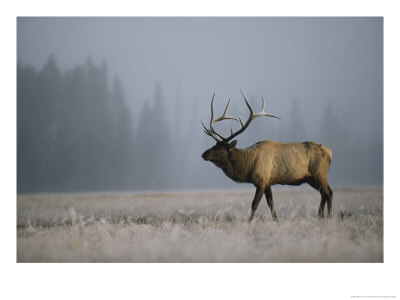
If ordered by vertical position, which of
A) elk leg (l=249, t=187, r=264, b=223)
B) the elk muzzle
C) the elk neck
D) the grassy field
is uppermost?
the elk muzzle

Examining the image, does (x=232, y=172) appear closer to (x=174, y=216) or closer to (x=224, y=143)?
(x=224, y=143)

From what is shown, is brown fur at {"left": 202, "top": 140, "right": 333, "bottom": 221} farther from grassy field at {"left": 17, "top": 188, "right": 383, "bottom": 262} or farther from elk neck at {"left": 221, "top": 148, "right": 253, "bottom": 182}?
grassy field at {"left": 17, "top": 188, "right": 383, "bottom": 262}

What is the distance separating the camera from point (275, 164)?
6387mm

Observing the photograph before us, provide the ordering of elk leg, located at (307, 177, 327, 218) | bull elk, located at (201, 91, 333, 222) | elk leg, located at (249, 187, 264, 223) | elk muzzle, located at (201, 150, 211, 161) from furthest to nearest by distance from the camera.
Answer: elk leg, located at (307, 177, 327, 218) < bull elk, located at (201, 91, 333, 222) < elk muzzle, located at (201, 150, 211, 161) < elk leg, located at (249, 187, 264, 223)

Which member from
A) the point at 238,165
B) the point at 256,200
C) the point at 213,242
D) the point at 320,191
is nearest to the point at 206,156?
the point at 238,165

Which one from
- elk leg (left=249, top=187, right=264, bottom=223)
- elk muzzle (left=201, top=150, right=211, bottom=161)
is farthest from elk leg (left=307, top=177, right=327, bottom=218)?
elk muzzle (left=201, top=150, right=211, bottom=161)

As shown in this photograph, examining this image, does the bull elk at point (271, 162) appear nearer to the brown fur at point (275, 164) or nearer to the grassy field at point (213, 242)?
the brown fur at point (275, 164)

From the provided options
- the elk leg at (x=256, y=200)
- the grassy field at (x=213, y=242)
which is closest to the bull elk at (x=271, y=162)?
the elk leg at (x=256, y=200)

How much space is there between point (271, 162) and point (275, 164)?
3.5 inches

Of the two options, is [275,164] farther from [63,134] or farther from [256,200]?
[63,134]

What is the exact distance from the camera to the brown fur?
20.8 ft

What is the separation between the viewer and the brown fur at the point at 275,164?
6.34 m

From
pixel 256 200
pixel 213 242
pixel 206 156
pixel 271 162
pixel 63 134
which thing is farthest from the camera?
pixel 63 134
